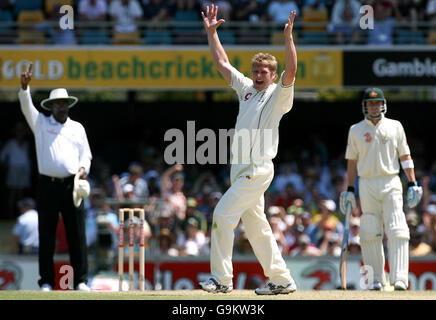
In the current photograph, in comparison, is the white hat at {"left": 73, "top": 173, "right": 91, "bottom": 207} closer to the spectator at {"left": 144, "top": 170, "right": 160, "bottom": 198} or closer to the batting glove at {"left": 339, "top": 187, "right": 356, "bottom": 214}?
the batting glove at {"left": 339, "top": 187, "right": 356, "bottom": 214}

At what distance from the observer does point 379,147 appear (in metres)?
10.3

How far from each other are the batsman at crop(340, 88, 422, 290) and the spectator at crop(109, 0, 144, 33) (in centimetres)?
910

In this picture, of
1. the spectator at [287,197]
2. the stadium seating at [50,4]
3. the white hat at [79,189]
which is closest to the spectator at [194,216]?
the spectator at [287,197]

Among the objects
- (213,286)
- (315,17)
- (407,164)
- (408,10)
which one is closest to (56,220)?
(213,286)

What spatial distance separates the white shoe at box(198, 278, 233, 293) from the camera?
27.9 ft

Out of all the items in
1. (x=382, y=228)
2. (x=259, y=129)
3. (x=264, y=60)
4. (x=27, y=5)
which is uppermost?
(x=27, y=5)

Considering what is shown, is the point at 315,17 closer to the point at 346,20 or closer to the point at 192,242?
the point at 346,20

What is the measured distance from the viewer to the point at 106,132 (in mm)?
21703

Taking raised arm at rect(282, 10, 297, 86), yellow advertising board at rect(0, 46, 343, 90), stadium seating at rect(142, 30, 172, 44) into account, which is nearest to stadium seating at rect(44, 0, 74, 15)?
yellow advertising board at rect(0, 46, 343, 90)

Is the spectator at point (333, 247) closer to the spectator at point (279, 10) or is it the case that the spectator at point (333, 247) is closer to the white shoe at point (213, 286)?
the spectator at point (279, 10)

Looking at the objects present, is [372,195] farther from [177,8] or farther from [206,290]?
[177,8]

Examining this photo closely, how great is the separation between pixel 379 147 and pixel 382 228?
81 centimetres

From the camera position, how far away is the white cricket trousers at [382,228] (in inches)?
402

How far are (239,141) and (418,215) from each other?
8341mm
